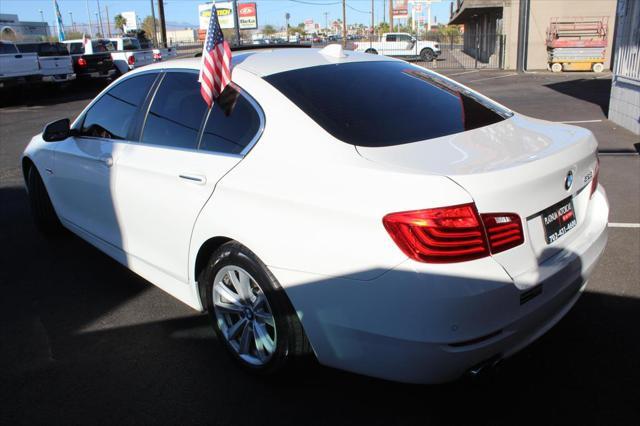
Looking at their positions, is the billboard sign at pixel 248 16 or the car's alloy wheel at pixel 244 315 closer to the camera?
the car's alloy wheel at pixel 244 315

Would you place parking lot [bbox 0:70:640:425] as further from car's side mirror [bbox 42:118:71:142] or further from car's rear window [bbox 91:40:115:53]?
car's rear window [bbox 91:40:115:53]

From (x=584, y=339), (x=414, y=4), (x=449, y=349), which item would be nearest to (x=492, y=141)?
(x=449, y=349)

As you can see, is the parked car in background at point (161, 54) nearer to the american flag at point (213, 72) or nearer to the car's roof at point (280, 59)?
the car's roof at point (280, 59)

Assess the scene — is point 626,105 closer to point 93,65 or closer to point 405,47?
point 93,65

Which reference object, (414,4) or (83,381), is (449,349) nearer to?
(83,381)

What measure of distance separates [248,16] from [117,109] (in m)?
64.8

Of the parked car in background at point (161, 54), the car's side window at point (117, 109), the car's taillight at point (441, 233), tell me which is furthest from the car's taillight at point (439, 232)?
the parked car in background at point (161, 54)

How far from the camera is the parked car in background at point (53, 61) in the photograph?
20.1 meters

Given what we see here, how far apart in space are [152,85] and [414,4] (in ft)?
205

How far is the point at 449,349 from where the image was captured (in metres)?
2.27

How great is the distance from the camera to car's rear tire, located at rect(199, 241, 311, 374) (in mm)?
2658

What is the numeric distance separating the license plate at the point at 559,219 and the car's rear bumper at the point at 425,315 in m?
0.10

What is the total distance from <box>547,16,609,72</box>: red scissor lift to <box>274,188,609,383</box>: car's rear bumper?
24005 mm

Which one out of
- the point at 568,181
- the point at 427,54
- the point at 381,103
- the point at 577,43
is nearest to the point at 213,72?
the point at 381,103
